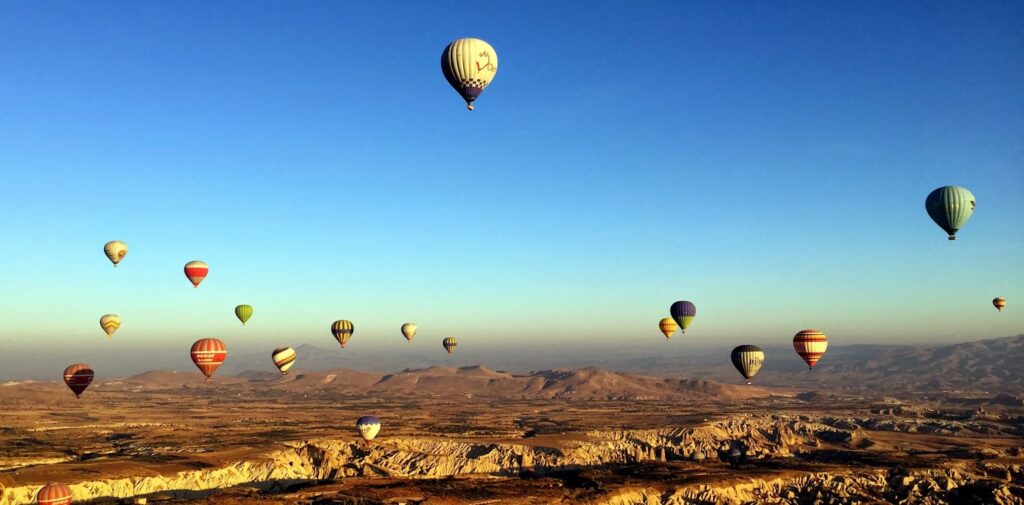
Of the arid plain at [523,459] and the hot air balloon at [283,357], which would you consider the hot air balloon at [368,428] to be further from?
the hot air balloon at [283,357]

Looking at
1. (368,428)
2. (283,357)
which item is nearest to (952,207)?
(368,428)

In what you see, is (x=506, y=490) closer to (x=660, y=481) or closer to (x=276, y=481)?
(x=660, y=481)

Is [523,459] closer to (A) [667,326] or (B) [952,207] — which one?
(A) [667,326]

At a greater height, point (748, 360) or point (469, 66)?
point (469, 66)

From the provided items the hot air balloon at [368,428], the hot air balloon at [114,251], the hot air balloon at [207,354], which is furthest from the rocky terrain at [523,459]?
the hot air balloon at [114,251]

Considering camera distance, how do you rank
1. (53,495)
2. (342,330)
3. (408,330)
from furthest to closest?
1. (408,330)
2. (342,330)
3. (53,495)

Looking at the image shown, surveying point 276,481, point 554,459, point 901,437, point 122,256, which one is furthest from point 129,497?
point 901,437

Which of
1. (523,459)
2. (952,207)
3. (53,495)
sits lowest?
(523,459)
